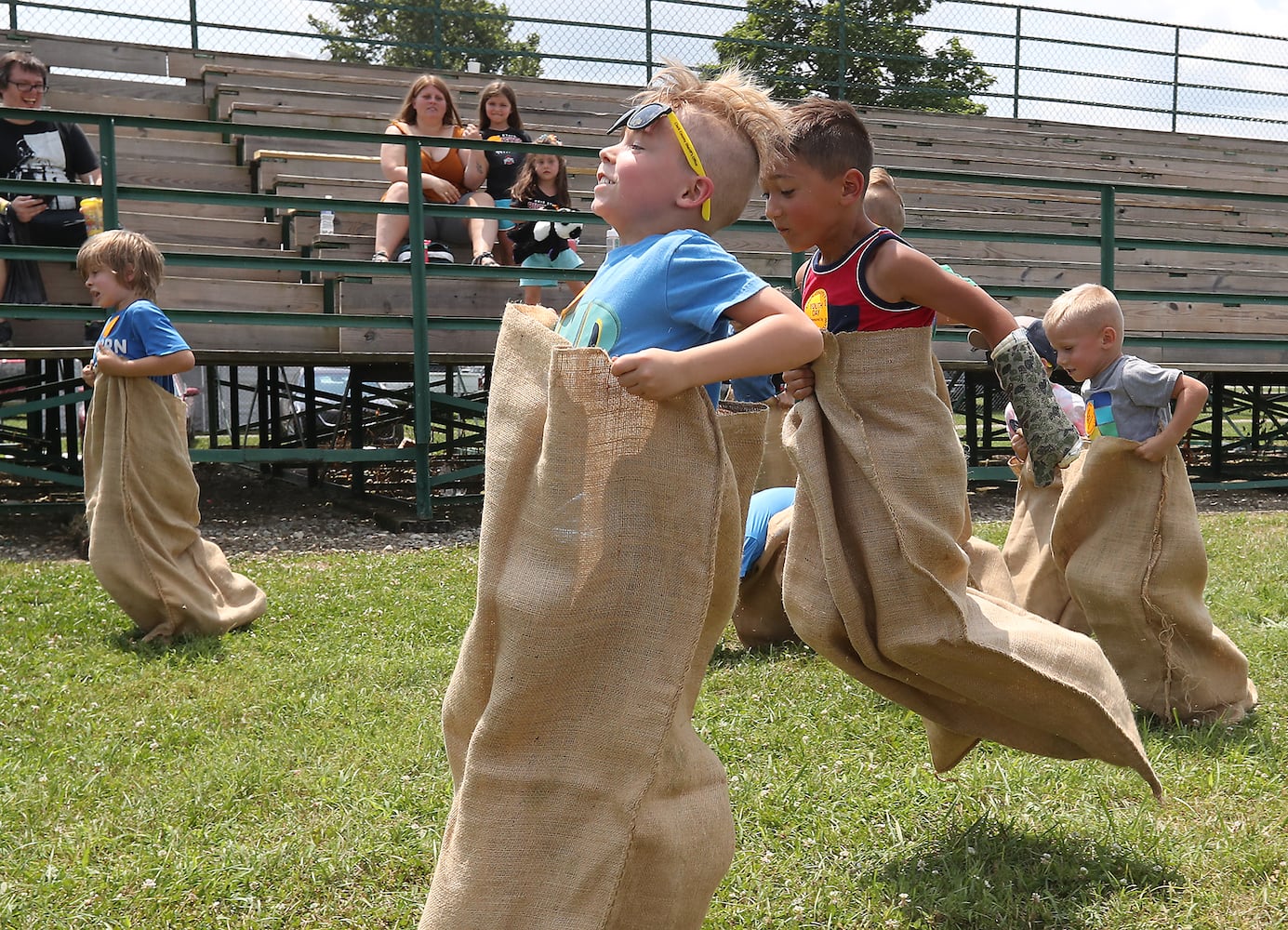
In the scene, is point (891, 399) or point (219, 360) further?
point (219, 360)

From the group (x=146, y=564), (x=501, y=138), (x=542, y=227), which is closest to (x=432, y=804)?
(x=146, y=564)

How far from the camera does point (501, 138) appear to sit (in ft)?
31.8

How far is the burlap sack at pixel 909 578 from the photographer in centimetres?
285

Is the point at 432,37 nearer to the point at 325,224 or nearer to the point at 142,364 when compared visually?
the point at 325,224

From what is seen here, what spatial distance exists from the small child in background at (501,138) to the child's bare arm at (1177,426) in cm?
624

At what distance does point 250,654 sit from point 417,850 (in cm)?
229

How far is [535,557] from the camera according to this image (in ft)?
6.94

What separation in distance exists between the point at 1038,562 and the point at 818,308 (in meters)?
2.67

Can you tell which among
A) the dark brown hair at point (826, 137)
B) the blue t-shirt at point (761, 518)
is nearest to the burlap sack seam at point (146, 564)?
the blue t-shirt at point (761, 518)

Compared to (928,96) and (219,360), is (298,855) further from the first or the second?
(928,96)

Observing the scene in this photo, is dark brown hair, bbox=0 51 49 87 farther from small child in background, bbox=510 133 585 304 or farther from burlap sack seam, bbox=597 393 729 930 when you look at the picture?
burlap sack seam, bbox=597 393 729 930

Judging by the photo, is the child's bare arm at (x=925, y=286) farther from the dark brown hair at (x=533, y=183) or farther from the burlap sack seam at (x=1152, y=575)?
the dark brown hair at (x=533, y=183)

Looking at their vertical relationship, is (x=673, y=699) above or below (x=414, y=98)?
below

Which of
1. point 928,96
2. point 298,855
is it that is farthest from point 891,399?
point 928,96
